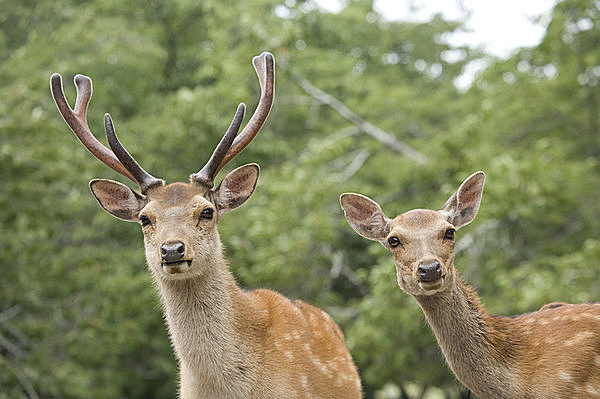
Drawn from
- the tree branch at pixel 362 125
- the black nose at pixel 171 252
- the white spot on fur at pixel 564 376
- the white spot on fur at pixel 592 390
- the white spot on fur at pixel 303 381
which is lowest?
the white spot on fur at pixel 303 381

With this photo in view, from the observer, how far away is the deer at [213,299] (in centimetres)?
444

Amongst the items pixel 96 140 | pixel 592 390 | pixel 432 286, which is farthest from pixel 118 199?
pixel 592 390

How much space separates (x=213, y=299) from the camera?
4633mm

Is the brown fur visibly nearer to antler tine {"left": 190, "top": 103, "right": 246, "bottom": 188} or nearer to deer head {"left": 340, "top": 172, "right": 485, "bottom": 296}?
antler tine {"left": 190, "top": 103, "right": 246, "bottom": 188}

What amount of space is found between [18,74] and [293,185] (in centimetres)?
518

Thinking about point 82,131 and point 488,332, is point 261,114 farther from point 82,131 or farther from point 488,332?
point 488,332

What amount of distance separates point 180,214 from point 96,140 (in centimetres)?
93

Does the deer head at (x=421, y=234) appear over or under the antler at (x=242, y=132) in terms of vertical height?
under

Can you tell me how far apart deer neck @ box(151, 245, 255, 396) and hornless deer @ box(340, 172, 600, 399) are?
1.01 meters

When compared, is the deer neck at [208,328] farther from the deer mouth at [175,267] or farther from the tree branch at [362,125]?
the tree branch at [362,125]

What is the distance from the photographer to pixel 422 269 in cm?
432

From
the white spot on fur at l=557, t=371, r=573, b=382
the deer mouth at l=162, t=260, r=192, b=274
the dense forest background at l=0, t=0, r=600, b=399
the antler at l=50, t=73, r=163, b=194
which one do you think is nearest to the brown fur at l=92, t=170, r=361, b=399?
the deer mouth at l=162, t=260, r=192, b=274

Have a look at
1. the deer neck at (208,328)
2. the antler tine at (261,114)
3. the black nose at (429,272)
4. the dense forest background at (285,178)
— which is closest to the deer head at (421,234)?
the black nose at (429,272)

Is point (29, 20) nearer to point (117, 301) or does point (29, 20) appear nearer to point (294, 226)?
point (117, 301)
